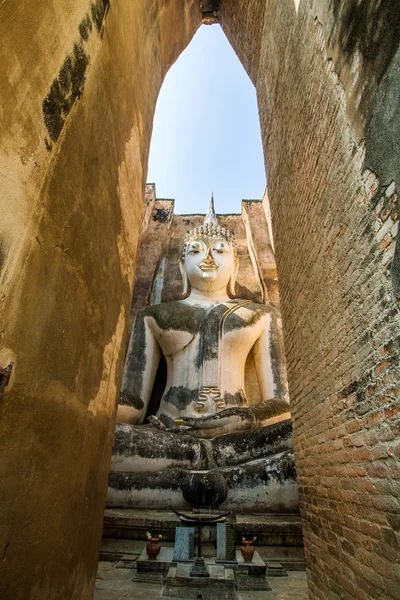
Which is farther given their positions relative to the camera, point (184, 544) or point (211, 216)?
point (211, 216)

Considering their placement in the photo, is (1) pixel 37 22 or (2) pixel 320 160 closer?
(1) pixel 37 22

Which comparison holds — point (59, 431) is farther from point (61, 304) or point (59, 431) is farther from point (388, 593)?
point (388, 593)

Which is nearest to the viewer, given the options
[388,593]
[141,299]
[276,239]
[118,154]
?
[388,593]

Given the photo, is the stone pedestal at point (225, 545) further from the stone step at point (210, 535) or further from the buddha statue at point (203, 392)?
the buddha statue at point (203, 392)

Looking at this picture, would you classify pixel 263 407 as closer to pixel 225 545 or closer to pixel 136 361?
pixel 136 361

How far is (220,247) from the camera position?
7484mm

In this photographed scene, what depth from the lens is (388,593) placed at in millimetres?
1834

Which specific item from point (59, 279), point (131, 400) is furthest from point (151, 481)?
point (59, 279)

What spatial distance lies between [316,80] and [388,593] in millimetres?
3111

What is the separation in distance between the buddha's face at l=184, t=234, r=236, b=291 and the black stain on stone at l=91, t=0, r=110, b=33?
5.23 metres

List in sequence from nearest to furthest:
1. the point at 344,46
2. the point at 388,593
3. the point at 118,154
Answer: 1. the point at 388,593
2. the point at 344,46
3. the point at 118,154

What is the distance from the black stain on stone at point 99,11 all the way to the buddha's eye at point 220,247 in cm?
538

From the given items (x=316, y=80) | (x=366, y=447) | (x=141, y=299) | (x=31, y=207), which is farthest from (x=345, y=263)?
(x=141, y=299)

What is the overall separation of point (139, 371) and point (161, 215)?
451 centimetres
